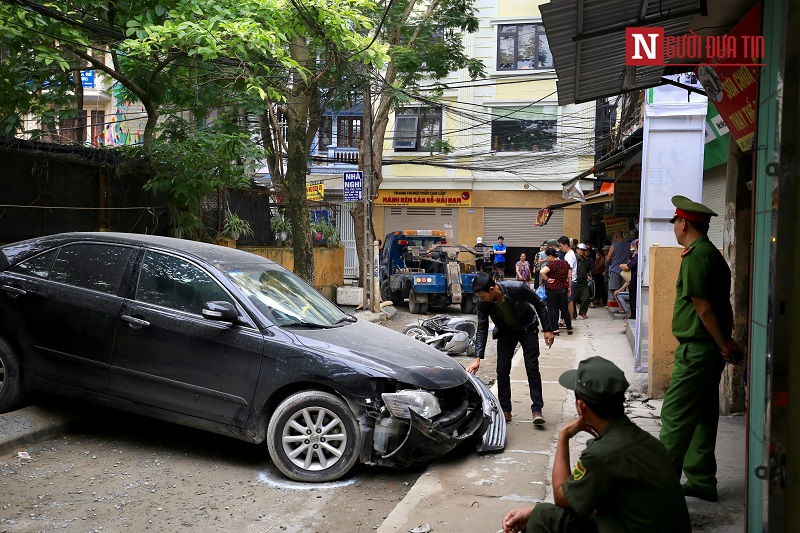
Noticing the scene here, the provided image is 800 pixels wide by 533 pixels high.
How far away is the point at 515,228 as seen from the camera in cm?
3362

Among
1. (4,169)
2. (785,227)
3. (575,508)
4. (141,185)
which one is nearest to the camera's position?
(785,227)

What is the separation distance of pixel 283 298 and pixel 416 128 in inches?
1073

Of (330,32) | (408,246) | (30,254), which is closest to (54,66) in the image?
(330,32)

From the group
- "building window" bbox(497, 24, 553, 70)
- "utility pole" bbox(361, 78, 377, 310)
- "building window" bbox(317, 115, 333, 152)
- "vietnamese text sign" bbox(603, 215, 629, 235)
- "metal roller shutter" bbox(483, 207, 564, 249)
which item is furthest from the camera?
"metal roller shutter" bbox(483, 207, 564, 249)

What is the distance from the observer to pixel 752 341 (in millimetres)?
3336

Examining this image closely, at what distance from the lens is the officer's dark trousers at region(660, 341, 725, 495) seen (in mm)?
4363

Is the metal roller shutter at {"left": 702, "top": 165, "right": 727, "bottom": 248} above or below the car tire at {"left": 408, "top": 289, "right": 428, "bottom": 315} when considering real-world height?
above

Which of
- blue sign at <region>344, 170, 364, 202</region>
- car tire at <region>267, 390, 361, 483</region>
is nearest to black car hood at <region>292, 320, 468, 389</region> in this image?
car tire at <region>267, 390, 361, 483</region>

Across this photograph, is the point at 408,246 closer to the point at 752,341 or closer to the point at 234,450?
the point at 234,450

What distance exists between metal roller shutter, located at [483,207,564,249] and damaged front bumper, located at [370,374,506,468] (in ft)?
91.3

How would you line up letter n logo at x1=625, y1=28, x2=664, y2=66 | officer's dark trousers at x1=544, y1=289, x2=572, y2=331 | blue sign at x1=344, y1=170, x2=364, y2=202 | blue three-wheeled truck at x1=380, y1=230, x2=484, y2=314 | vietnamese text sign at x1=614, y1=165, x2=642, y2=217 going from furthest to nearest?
blue three-wheeled truck at x1=380, y1=230, x2=484, y2=314, blue sign at x1=344, y1=170, x2=364, y2=202, vietnamese text sign at x1=614, y1=165, x2=642, y2=217, officer's dark trousers at x1=544, y1=289, x2=572, y2=331, letter n logo at x1=625, y1=28, x2=664, y2=66

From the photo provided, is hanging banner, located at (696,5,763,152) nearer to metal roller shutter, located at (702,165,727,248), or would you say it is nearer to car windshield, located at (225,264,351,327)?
metal roller shutter, located at (702,165,727,248)

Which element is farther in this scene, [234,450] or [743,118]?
[234,450]

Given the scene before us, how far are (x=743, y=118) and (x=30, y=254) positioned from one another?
5763mm
